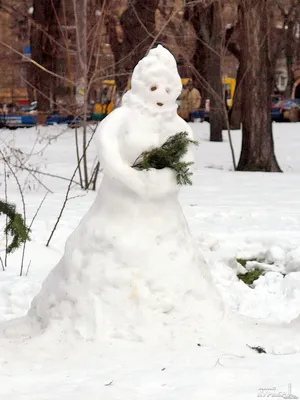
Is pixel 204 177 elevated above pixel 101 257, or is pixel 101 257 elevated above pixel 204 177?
pixel 101 257

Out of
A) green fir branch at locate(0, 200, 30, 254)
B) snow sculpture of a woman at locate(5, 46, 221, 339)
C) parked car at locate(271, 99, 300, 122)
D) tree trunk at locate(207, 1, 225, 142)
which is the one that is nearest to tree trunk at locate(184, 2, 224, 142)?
tree trunk at locate(207, 1, 225, 142)

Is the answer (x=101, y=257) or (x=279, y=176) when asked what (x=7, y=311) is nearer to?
(x=101, y=257)

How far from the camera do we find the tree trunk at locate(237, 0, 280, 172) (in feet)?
45.1

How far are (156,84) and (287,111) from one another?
30455 mm

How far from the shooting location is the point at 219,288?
7152 millimetres

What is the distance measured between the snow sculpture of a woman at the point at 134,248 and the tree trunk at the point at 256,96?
361 inches

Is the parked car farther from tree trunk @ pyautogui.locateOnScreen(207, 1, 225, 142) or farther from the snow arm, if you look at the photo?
the snow arm

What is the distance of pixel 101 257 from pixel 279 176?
898cm

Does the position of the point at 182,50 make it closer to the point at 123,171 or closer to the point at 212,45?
the point at 212,45

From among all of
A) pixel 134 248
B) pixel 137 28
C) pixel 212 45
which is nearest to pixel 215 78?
pixel 212 45

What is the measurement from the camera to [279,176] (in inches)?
523

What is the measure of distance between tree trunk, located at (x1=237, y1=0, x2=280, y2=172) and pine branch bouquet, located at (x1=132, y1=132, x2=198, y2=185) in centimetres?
935

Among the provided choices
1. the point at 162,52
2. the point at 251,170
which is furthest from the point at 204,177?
the point at 162,52

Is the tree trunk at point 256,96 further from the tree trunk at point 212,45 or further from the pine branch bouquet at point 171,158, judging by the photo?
the pine branch bouquet at point 171,158
